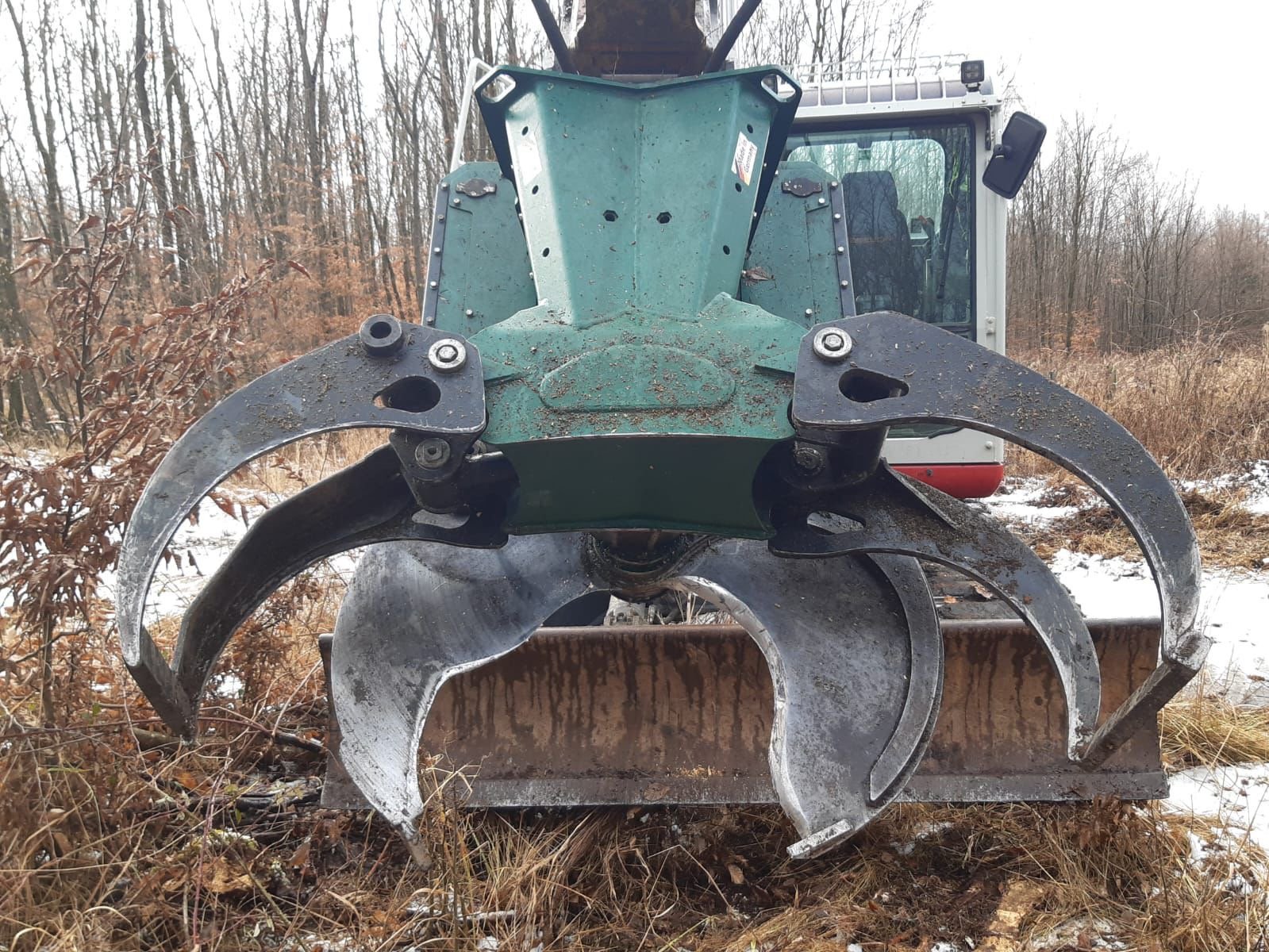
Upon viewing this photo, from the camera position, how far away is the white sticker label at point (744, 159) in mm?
2053

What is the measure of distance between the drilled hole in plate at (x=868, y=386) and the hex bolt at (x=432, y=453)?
2.33 feet

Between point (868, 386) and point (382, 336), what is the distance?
0.83 metres

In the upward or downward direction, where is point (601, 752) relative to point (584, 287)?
downward

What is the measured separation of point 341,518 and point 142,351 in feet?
6.01

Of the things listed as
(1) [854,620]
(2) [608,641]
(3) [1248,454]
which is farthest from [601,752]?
(3) [1248,454]

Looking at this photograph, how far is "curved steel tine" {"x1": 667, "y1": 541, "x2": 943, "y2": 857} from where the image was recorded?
192cm

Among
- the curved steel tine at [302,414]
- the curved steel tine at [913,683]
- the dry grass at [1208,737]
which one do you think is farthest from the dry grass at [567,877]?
the curved steel tine at [302,414]

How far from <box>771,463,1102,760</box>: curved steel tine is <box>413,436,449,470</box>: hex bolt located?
714mm

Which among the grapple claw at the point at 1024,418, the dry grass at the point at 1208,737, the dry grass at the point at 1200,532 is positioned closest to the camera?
the grapple claw at the point at 1024,418

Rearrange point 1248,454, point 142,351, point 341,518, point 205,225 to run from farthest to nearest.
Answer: point 205,225, point 1248,454, point 142,351, point 341,518

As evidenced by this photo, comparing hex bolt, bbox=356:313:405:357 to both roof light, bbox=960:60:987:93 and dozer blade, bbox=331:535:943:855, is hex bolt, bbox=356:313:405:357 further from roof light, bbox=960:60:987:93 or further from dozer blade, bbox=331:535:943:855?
roof light, bbox=960:60:987:93

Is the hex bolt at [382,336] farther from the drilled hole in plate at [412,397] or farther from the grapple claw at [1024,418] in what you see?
the grapple claw at [1024,418]

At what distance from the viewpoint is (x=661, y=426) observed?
1.48 m

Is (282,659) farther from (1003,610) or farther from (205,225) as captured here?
(205,225)
